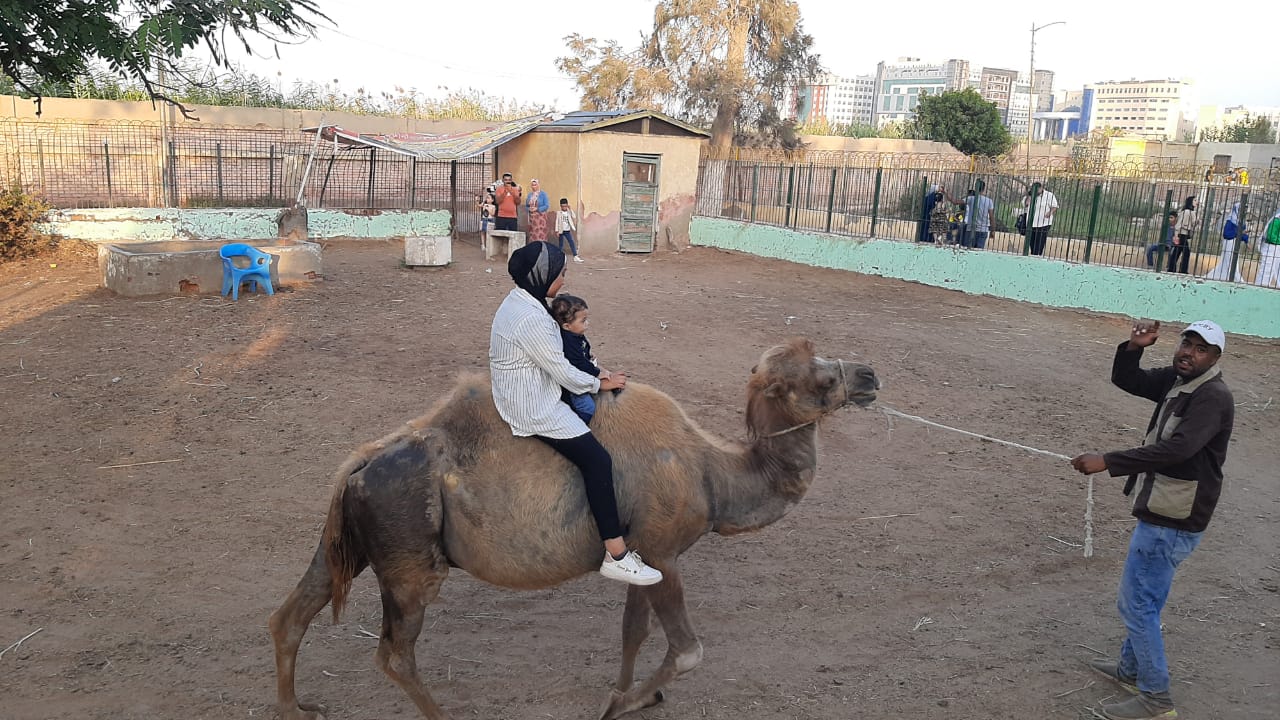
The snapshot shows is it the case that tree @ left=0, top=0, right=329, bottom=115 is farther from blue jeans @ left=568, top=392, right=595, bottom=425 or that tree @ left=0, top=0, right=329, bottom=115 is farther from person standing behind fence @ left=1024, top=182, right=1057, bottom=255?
person standing behind fence @ left=1024, top=182, right=1057, bottom=255

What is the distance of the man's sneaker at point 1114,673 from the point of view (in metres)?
4.77

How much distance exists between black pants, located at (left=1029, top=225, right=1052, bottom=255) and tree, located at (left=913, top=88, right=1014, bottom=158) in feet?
81.6

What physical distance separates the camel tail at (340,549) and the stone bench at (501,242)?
16.6m

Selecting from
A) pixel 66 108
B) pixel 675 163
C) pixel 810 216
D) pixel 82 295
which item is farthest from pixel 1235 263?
pixel 66 108

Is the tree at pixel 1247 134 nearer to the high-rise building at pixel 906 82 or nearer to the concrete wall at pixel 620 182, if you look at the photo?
the concrete wall at pixel 620 182

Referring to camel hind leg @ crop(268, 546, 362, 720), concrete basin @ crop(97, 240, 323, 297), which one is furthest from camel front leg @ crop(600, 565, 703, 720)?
concrete basin @ crop(97, 240, 323, 297)

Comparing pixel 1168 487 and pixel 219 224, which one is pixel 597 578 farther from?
pixel 219 224

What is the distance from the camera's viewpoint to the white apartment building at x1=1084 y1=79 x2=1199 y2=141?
172 metres

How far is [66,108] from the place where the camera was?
2641 cm

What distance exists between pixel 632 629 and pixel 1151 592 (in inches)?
104

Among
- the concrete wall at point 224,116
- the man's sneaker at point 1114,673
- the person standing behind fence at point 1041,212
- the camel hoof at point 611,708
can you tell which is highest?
the concrete wall at point 224,116

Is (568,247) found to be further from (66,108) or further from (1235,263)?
(66,108)

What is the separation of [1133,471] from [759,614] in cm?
226

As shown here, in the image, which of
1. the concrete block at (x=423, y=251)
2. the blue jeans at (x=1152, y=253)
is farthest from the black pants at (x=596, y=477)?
the blue jeans at (x=1152, y=253)
